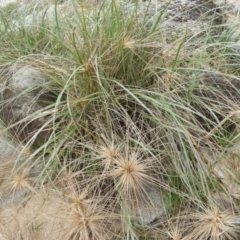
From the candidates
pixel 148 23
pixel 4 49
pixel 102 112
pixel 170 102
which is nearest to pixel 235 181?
pixel 170 102

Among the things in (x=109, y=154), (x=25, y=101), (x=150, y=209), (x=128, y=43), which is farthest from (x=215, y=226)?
(x=25, y=101)

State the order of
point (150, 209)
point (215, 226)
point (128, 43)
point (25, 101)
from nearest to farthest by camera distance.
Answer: point (215, 226), point (150, 209), point (128, 43), point (25, 101)

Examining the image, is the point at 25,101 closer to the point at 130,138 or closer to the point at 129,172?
the point at 130,138

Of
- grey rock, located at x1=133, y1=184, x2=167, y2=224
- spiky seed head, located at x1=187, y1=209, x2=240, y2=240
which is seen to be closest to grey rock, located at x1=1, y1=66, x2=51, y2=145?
grey rock, located at x1=133, y1=184, x2=167, y2=224

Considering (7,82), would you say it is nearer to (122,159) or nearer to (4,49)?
(4,49)

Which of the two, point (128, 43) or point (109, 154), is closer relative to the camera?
point (109, 154)

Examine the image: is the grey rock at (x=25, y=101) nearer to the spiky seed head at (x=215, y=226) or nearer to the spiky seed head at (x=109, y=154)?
the spiky seed head at (x=109, y=154)

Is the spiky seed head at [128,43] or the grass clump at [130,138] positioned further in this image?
the spiky seed head at [128,43]

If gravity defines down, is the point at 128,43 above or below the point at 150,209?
above

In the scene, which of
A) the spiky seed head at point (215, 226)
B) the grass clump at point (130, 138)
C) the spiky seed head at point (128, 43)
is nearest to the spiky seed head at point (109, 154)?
the grass clump at point (130, 138)
